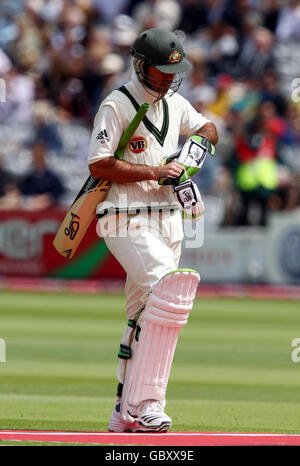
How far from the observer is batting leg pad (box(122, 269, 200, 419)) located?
5.36 meters

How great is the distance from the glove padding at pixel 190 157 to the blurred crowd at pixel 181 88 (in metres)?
10.2

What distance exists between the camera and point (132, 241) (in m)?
5.57

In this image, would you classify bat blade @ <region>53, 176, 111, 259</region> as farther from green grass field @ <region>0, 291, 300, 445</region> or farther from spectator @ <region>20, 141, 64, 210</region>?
spectator @ <region>20, 141, 64, 210</region>

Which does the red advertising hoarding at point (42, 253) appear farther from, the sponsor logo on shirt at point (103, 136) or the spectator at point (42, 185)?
the sponsor logo on shirt at point (103, 136)

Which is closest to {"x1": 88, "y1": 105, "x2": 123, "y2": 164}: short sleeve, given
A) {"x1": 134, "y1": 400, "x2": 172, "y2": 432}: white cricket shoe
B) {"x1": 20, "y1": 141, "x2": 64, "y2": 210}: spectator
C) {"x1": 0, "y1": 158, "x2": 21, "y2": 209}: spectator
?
{"x1": 134, "y1": 400, "x2": 172, "y2": 432}: white cricket shoe

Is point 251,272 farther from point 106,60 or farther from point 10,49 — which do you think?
point 10,49

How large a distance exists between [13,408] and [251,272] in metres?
9.42

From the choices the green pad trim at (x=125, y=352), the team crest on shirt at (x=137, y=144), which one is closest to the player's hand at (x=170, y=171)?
the team crest on shirt at (x=137, y=144)

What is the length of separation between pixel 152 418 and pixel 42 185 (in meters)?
11.3

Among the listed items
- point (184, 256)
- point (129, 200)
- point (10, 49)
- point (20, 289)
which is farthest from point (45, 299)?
point (129, 200)

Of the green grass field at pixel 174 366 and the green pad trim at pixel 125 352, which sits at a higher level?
the green pad trim at pixel 125 352

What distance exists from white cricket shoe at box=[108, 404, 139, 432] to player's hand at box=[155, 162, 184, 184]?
1258 millimetres

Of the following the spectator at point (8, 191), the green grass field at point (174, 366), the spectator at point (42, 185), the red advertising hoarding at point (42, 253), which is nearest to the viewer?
the green grass field at point (174, 366)

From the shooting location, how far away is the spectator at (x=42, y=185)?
16453 millimetres
